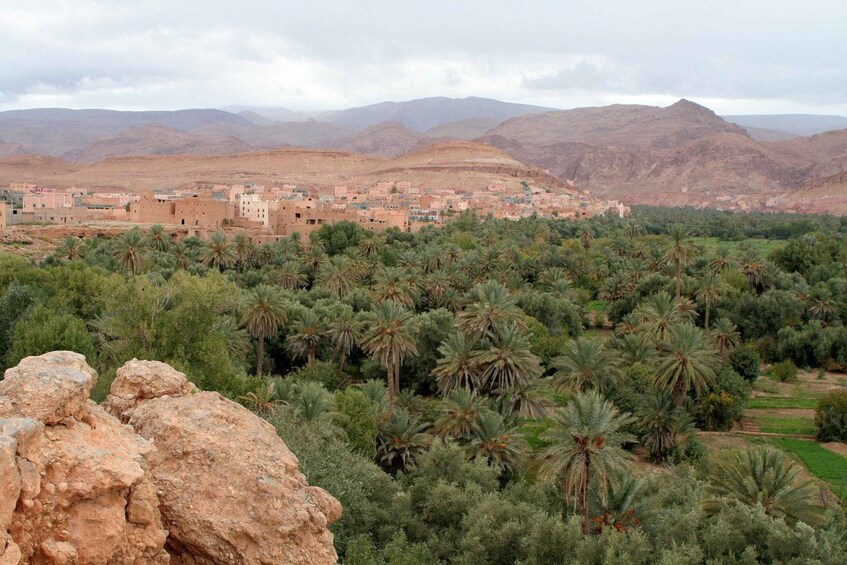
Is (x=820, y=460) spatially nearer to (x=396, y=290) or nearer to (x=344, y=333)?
(x=344, y=333)

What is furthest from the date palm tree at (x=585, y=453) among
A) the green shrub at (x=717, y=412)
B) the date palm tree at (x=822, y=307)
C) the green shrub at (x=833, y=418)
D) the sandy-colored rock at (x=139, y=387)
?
the date palm tree at (x=822, y=307)

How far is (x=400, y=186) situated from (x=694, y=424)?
307ft

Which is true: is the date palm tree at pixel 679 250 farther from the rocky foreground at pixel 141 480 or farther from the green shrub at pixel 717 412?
the rocky foreground at pixel 141 480

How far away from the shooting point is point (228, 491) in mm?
6016

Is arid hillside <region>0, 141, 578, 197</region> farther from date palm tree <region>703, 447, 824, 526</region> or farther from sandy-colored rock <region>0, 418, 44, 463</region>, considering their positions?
sandy-colored rock <region>0, 418, 44, 463</region>

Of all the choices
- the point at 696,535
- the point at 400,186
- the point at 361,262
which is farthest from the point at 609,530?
the point at 400,186

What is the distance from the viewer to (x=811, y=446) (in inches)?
890

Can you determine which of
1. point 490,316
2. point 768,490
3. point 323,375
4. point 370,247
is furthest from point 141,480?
point 370,247

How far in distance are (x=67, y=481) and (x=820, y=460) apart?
21727 millimetres

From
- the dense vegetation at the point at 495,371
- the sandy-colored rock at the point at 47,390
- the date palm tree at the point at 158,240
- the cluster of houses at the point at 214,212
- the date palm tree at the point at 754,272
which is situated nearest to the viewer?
the sandy-colored rock at the point at 47,390

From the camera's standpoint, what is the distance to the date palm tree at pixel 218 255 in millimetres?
39312

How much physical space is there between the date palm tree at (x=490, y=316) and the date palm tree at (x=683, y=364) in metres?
4.85

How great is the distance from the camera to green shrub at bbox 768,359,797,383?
2998 cm

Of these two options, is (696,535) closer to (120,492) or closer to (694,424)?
(120,492)
